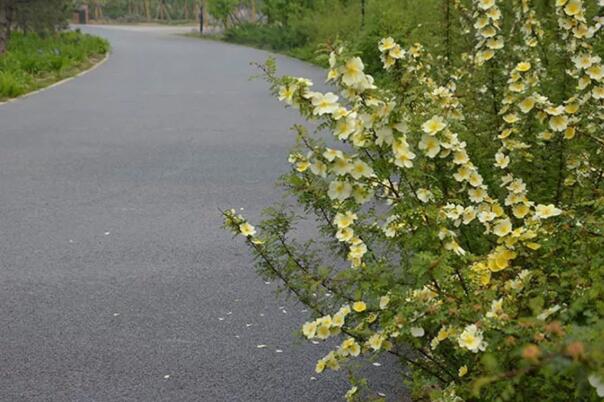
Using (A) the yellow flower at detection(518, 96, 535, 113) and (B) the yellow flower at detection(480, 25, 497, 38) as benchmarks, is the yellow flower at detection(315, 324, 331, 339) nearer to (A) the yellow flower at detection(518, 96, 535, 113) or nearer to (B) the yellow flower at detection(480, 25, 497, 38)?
(A) the yellow flower at detection(518, 96, 535, 113)

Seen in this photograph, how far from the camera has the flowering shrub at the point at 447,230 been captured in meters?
2.58

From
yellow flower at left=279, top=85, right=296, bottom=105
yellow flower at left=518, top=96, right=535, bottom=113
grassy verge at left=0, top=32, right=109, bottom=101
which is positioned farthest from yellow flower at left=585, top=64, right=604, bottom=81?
grassy verge at left=0, top=32, right=109, bottom=101

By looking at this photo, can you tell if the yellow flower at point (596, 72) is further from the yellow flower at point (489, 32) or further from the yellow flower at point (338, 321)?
the yellow flower at point (338, 321)

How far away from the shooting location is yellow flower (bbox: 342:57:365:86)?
9.50 feet

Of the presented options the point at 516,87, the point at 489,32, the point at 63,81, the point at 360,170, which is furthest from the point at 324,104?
the point at 63,81

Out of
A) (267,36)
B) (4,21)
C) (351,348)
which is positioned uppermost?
(351,348)

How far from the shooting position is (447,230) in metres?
2.95

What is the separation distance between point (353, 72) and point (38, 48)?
75.8ft

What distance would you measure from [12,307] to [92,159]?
5138mm

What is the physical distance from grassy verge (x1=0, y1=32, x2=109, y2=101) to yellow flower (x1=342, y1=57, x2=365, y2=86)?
13.5m

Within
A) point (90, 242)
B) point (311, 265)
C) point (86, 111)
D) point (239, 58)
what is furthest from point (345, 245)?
point (239, 58)

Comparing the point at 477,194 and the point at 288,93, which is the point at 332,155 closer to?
the point at 288,93

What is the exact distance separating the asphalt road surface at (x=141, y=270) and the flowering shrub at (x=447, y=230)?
903 mm

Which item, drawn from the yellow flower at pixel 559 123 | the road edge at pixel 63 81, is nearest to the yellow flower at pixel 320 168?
the yellow flower at pixel 559 123
